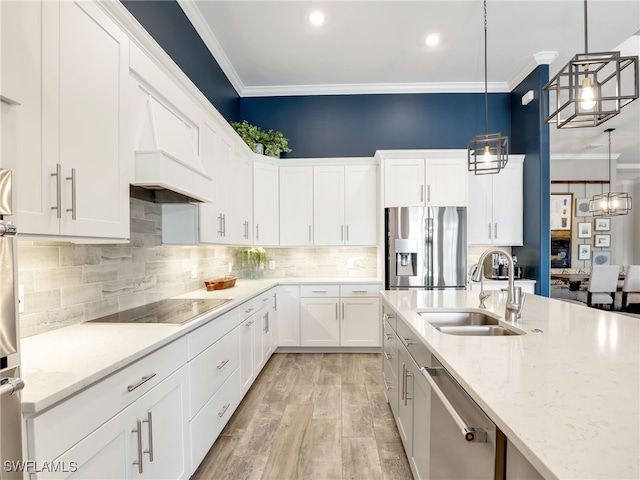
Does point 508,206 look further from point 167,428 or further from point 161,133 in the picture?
point 167,428

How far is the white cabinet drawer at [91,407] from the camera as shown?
900 millimetres

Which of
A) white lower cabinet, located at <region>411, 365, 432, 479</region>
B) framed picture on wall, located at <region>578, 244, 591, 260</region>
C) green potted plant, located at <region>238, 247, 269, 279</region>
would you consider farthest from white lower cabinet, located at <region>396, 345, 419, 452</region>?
framed picture on wall, located at <region>578, 244, 591, 260</region>

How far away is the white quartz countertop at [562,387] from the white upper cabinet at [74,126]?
4.90 ft

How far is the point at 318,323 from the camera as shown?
4074 mm

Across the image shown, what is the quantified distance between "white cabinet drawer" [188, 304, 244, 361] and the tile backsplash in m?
0.59

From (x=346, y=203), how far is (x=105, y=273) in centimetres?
288

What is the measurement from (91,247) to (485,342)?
203 cm

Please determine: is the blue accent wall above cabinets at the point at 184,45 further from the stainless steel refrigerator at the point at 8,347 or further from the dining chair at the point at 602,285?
the dining chair at the point at 602,285

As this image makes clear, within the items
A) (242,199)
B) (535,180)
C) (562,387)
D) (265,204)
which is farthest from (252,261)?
(562,387)

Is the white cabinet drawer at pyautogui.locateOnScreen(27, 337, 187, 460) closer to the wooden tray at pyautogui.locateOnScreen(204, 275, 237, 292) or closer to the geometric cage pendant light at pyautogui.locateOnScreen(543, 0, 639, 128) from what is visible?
the wooden tray at pyautogui.locateOnScreen(204, 275, 237, 292)

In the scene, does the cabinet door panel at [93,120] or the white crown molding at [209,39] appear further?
the white crown molding at [209,39]

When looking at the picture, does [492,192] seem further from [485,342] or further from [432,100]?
[485,342]

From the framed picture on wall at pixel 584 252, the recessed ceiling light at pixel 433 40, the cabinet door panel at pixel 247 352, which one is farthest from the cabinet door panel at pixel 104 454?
the framed picture on wall at pixel 584 252

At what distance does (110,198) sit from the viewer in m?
1.53
